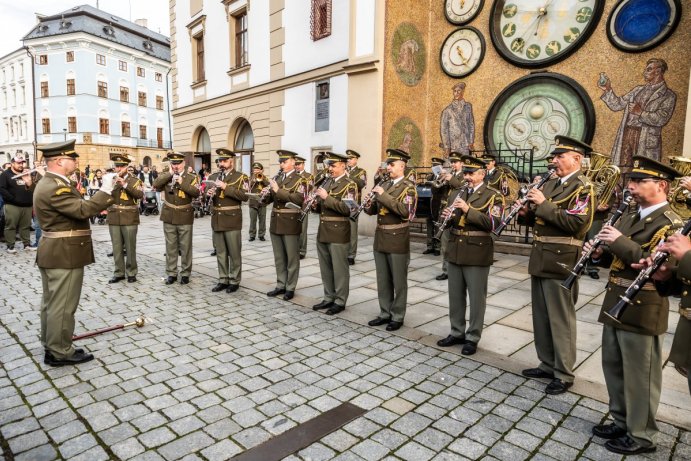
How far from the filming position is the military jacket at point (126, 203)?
7.61 meters

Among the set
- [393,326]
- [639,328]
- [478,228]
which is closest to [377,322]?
[393,326]

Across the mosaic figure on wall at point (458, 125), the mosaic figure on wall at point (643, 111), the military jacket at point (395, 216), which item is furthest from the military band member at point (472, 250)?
the mosaic figure on wall at point (458, 125)

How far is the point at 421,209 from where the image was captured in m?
10.2

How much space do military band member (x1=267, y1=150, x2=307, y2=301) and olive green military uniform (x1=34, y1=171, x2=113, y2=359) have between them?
2.71 m

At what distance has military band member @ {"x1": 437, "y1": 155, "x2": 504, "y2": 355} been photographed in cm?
463

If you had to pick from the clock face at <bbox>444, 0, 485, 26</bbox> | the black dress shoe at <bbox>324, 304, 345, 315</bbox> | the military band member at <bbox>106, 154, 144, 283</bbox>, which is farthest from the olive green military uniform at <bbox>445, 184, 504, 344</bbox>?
the clock face at <bbox>444, 0, 485, 26</bbox>

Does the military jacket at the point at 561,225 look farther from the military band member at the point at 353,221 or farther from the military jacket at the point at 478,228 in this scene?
the military band member at the point at 353,221

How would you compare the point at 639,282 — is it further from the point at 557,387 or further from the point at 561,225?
the point at 557,387

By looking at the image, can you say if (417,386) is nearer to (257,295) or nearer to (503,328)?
(503,328)

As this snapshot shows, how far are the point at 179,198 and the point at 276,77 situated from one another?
10.0 m

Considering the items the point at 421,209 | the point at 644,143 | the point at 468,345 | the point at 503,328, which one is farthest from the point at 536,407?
the point at 644,143

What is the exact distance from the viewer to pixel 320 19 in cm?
1417

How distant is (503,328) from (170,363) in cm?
383

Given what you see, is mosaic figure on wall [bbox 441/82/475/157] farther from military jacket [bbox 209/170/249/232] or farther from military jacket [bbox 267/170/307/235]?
military jacket [bbox 209/170/249/232]
